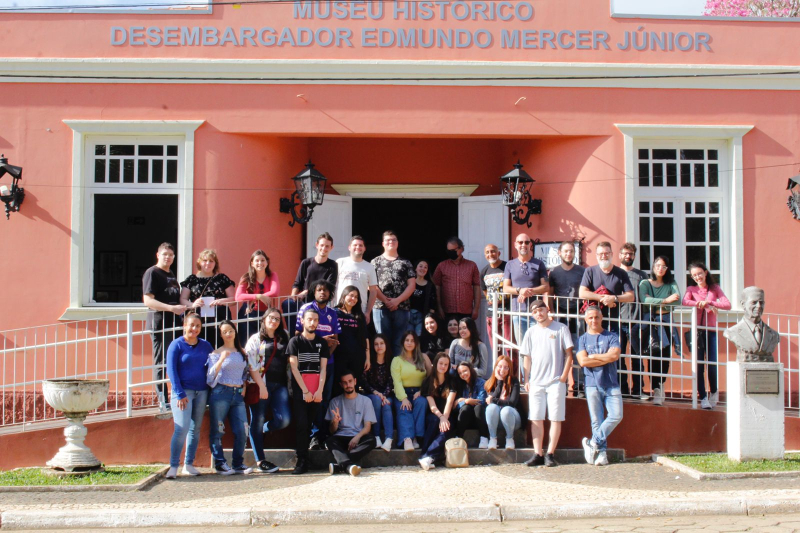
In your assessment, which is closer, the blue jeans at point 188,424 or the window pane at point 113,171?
the blue jeans at point 188,424

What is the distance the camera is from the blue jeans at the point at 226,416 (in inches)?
317

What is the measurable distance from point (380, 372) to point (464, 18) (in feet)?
15.7

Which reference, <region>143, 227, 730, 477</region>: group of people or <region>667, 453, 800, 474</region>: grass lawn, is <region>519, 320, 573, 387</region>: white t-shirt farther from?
<region>667, 453, 800, 474</region>: grass lawn

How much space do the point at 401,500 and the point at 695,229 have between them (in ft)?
19.6

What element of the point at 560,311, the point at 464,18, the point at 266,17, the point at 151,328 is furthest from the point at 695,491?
the point at 266,17

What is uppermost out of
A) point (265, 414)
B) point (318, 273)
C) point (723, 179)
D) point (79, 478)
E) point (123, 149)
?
point (123, 149)

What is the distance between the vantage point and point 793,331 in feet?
34.2

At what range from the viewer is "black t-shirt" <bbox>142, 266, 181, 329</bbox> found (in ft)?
28.4

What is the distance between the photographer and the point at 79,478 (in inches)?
304

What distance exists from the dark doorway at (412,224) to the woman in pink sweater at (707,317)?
505 cm

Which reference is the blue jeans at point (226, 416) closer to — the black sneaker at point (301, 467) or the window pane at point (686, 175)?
the black sneaker at point (301, 467)

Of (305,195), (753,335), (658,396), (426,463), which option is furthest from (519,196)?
(426,463)

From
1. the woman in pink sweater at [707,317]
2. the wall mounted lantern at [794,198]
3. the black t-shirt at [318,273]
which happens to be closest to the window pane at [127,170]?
the black t-shirt at [318,273]

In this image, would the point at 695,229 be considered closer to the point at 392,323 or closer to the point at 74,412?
the point at 392,323
